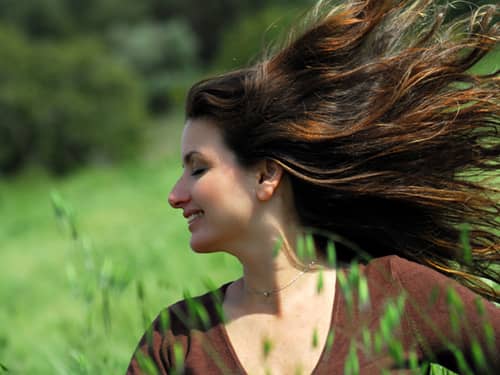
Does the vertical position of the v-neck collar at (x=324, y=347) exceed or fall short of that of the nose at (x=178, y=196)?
it falls short

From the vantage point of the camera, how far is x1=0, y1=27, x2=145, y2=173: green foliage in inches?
1458

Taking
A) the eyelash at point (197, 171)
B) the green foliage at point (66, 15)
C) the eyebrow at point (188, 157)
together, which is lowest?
the eyelash at point (197, 171)

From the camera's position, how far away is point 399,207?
10.7 ft

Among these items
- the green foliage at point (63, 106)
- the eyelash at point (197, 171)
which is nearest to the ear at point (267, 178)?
the eyelash at point (197, 171)

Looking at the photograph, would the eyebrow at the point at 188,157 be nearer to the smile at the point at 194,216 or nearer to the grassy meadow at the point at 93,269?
the smile at the point at 194,216

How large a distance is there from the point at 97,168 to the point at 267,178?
34558 millimetres

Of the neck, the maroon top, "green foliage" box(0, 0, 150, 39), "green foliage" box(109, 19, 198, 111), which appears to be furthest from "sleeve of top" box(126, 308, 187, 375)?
"green foliage" box(0, 0, 150, 39)

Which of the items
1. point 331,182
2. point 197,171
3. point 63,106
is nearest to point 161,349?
point 197,171

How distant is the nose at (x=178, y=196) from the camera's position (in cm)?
307

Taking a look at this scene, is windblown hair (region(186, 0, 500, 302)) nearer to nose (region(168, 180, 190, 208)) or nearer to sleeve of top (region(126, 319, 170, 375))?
nose (region(168, 180, 190, 208))

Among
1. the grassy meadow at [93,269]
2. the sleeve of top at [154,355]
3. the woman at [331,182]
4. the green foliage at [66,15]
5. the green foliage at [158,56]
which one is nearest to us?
the grassy meadow at [93,269]

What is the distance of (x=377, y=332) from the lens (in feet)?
9.28

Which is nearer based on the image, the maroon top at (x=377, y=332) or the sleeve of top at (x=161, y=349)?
the maroon top at (x=377, y=332)

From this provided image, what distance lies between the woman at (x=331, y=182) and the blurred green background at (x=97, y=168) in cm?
22
